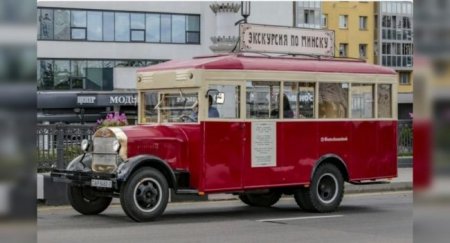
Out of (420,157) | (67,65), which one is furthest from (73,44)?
(420,157)

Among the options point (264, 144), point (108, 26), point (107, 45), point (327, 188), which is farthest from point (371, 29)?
point (264, 144)

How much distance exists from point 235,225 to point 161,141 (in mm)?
1710

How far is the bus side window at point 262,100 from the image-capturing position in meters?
11.4

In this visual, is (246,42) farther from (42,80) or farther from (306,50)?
(42,80)

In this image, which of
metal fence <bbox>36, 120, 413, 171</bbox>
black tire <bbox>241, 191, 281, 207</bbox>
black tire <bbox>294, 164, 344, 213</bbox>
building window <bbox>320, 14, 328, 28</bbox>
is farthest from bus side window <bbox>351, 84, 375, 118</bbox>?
building window <bbox>320, 14, 328, 28</bbox>

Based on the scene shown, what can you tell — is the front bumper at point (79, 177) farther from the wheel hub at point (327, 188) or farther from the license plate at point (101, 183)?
the wheel hub at point (327, 188)

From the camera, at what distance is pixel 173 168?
1095 cm

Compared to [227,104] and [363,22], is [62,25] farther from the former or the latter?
[227,104]

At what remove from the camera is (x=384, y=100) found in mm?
13203

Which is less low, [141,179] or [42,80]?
[42,80]

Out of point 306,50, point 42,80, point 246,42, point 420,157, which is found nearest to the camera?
point 420,157

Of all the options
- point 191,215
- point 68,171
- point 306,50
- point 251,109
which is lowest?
point 191,215

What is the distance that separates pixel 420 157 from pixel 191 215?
10.1 m

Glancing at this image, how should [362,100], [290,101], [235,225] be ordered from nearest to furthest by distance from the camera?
[235,225]
[290,101]
[362,100]
